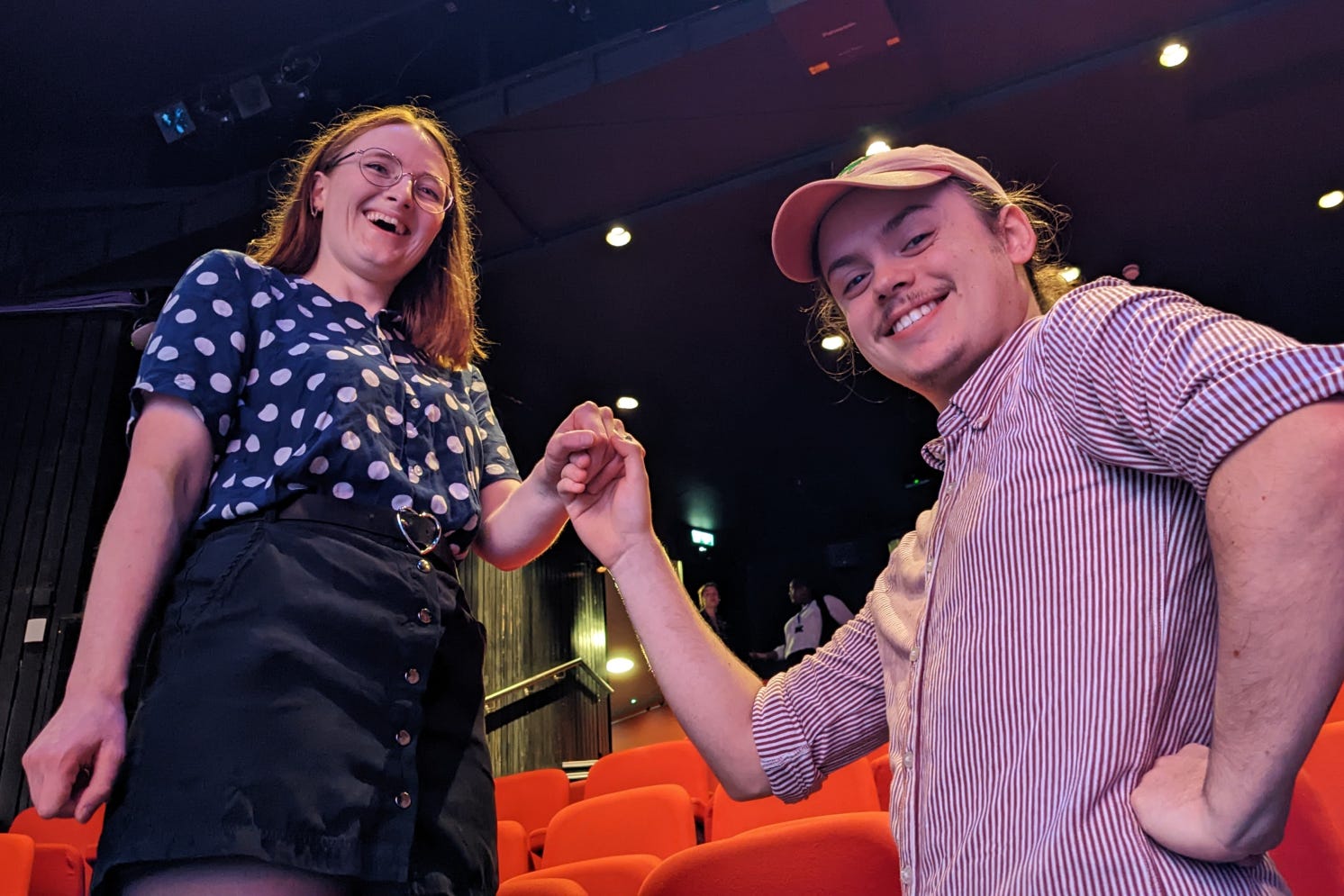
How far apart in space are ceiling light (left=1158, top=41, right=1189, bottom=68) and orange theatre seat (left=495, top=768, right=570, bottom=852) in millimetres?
4118

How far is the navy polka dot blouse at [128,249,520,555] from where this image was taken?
1.01 meters

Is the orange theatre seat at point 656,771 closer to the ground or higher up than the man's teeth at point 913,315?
closer to the ground

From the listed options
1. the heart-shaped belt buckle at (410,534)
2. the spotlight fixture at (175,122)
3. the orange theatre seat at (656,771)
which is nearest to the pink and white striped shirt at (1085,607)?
the heart-shaped belt buckle at (410,534)

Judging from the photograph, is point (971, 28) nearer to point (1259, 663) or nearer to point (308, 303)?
point (308, 303)

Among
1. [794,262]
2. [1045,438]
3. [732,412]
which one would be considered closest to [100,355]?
[732,412]

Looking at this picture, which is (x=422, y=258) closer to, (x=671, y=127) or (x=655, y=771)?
(x=655, y=771)

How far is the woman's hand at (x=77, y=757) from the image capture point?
81 centimetres

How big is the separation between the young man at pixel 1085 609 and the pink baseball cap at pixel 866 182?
0.03m

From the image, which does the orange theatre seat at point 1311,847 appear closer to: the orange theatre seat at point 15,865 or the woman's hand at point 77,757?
the woman's hand at point 77,757

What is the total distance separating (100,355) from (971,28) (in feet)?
15.4

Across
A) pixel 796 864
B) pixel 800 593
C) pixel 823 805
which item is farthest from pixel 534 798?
pixel 800 593

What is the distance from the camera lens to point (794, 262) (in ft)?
4.17

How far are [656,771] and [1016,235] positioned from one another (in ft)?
9.36

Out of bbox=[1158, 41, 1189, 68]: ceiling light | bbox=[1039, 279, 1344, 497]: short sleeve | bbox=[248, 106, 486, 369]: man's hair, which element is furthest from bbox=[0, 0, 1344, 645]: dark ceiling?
bbox=[1039, 279, 1344, 497]: short sleeve
